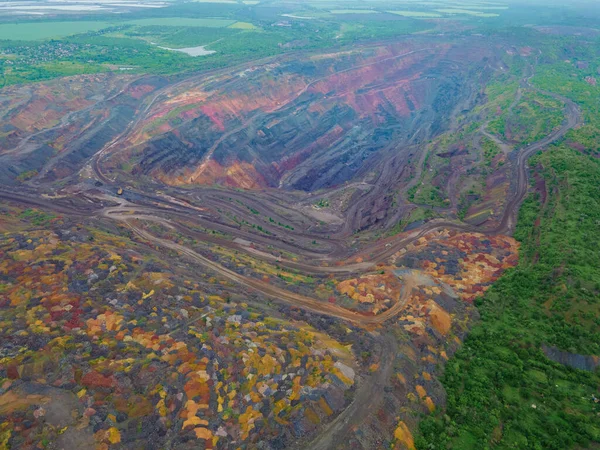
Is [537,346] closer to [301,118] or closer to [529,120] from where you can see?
[529,120]

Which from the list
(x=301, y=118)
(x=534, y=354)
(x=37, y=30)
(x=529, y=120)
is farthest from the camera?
(x=37, y=30)

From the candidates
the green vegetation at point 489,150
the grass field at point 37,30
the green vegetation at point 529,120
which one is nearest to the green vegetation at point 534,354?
the green vegetation at point 489,150

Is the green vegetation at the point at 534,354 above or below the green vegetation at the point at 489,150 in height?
above

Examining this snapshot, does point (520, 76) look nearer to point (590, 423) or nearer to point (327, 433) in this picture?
point (590, 423)

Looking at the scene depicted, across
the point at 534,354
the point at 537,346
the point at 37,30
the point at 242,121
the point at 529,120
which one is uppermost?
the point at 37,30

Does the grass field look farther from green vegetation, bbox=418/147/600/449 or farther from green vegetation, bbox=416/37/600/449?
green vegetation, bbox=418/147/600/449

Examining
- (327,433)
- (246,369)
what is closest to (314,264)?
(246,369)

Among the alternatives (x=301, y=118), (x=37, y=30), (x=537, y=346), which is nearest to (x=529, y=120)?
(x=301, y=118)

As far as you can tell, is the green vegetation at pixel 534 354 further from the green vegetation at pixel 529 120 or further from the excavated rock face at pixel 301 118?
the excavated rock face at pixel 301 118

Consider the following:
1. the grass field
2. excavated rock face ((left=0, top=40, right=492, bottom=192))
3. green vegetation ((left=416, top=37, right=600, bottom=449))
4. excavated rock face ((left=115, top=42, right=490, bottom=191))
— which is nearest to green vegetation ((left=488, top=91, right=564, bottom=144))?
excavated rock face ((left=0, top=40, right=492, bottom=192))
